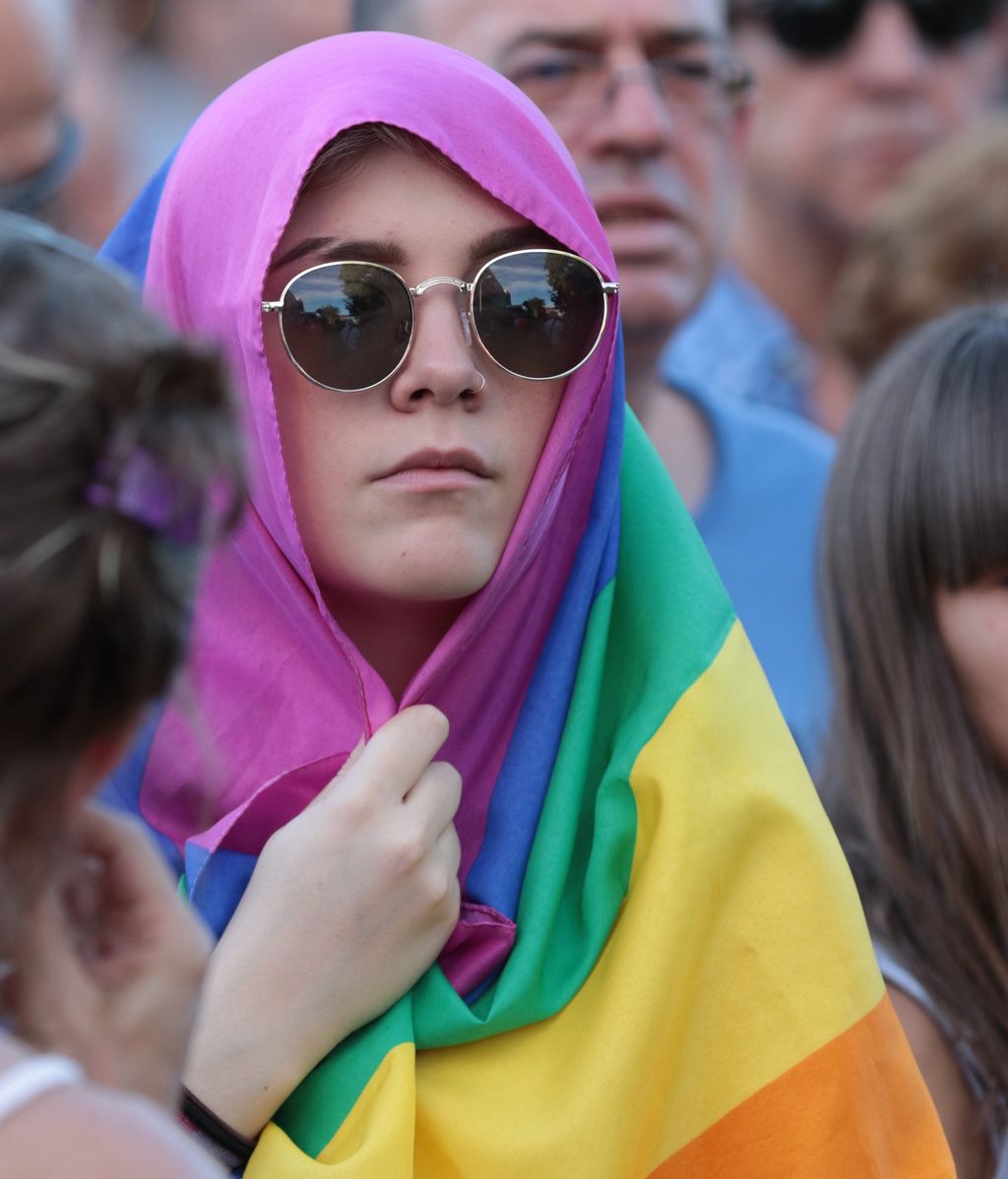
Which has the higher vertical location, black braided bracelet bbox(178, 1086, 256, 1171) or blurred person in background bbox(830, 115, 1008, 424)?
blurred person in background bbox(830, 115, 1008, 424)

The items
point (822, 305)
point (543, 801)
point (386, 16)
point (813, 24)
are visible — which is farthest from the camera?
point (822, 305)

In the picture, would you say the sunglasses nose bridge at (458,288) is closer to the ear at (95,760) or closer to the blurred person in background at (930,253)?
the ear at (95,760)

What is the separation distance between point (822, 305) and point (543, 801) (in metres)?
3.13

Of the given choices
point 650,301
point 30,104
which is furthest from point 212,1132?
point 650,301

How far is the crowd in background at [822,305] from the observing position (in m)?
2.46

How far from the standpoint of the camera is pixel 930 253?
3.84 m

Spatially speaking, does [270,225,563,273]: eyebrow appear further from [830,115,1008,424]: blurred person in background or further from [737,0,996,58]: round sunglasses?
[737,0,996,58]: round sunglasses

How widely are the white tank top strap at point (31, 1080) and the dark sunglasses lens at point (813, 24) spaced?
397cm

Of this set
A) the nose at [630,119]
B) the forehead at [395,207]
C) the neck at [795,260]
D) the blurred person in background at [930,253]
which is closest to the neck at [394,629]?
the forehead at [395,207]

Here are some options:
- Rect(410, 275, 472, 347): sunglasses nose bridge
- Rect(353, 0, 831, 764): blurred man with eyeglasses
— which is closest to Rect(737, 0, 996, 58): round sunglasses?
Rect(353, 0, 831, 764): blurred man with eyeglasses

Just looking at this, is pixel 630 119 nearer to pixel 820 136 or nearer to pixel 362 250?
pixel 362 250

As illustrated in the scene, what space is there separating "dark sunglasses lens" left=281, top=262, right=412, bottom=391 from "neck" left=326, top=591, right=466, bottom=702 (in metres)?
0.27

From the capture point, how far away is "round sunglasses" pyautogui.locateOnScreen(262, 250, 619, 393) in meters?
1.89

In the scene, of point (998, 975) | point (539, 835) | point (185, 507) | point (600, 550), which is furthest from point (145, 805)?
point (998, 975)
